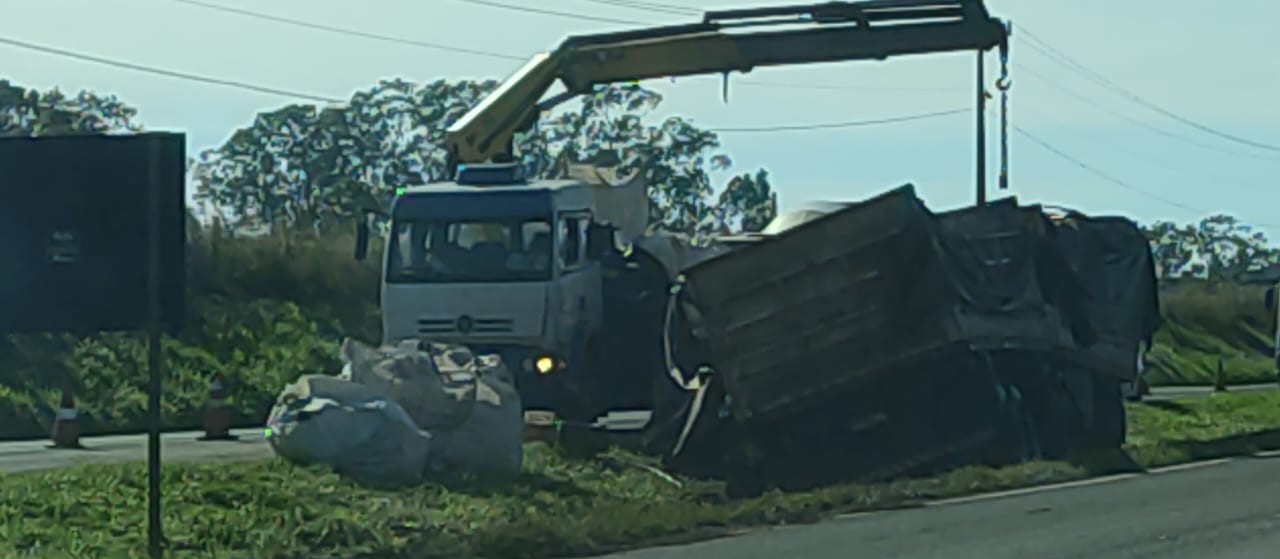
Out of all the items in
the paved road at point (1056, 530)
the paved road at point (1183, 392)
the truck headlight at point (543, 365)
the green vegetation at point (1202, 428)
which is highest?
the truck headlight at point (543, 365)

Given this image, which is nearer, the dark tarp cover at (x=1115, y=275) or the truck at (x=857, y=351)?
the truck at (x=857, y=351)

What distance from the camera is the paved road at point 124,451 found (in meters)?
20.8

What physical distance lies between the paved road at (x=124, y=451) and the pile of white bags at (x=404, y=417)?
1.62m

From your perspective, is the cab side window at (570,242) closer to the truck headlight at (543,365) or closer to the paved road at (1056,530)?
the truck headlight at (543,365)

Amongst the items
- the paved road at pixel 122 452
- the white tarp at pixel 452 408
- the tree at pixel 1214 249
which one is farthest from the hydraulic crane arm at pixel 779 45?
the tree at pixel 1214 249

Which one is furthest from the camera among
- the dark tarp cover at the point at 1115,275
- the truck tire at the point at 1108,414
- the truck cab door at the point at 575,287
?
the dark tarp cover at the point at 1115,275

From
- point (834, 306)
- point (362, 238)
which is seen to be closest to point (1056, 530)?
point (834, 306)

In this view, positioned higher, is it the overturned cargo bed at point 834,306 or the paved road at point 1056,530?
the overturned cargo bed at point 834,306

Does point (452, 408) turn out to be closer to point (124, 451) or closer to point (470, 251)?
point (470, 251)

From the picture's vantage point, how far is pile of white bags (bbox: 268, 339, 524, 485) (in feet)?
60.0

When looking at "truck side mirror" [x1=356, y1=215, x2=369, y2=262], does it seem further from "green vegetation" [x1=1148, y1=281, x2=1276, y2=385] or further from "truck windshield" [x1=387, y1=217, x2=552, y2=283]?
"green vegetation" [x1=1148, y1=281, x2=1276, y2=385]

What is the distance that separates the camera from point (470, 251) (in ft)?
79.4

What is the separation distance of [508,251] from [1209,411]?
1359cm

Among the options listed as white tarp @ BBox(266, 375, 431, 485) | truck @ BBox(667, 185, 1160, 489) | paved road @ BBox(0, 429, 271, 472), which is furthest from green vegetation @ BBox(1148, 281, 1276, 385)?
white tarp @ BBox(266, 375, 431, 485)
